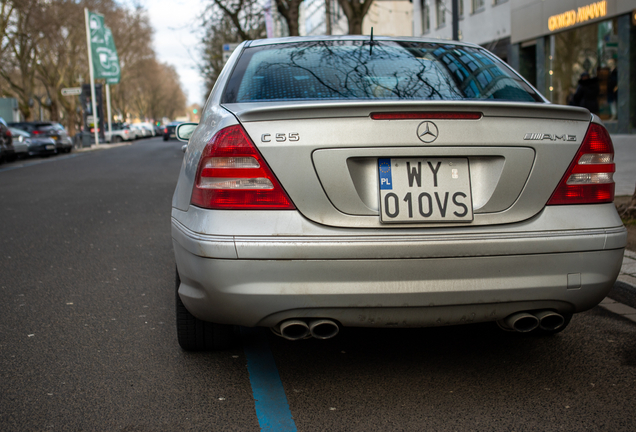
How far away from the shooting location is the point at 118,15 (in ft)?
184

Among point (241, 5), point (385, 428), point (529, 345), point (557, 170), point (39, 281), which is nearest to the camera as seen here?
point (385, 428)

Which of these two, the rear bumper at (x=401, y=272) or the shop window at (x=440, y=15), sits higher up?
the shop window at (x=440, y=15)

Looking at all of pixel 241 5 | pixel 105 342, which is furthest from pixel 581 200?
pixel 241 5

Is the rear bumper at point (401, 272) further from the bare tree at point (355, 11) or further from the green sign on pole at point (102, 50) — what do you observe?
the green sign on pole at point (102, 50)

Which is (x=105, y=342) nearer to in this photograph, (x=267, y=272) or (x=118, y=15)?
(x=267, y=272)

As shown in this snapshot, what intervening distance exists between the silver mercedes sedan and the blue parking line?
0.32m

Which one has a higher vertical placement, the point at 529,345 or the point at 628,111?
the point at 628,111

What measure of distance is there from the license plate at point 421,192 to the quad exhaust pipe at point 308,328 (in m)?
0.49

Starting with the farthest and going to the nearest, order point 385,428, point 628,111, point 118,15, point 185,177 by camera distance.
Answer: point 118,15 → point 628,111 → point 185,177 → point 385,428

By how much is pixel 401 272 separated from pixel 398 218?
0.69ft

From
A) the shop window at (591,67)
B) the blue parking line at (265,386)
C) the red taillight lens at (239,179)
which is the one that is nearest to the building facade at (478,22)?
the shop window at (591,67)

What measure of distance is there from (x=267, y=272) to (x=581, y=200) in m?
1.34

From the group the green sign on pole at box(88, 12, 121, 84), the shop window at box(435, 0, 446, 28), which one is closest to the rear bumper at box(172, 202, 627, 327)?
the shop window at box(435, 0, 446, 28)

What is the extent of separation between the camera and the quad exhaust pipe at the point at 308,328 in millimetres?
2750
